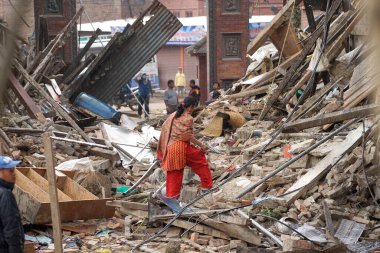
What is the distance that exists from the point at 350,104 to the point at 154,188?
3197mm

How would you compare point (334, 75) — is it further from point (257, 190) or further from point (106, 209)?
point (106, 209)

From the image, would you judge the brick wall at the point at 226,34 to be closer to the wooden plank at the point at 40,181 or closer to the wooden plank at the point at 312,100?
the wooden plank at the point at 312,100

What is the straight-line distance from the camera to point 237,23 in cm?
2991

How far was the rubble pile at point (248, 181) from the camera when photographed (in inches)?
326

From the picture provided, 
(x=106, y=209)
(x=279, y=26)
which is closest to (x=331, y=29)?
(x=279, y=26)

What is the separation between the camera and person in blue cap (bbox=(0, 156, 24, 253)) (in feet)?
17.2

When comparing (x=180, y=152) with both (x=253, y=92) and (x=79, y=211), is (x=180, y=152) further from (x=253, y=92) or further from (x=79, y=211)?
(x=253, y=92)

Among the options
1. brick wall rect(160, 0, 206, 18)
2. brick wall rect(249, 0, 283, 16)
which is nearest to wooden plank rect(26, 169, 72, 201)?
brick wall rect(249, 0, 283, 16)

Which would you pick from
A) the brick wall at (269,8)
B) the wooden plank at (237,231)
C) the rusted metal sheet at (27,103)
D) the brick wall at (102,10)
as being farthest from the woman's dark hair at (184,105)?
the brick wall at (102,10)

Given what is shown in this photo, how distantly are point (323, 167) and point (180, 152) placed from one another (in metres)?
1.89

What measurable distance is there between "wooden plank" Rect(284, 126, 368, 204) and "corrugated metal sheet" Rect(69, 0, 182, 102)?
45.2 feet

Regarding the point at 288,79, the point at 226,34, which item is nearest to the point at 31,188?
Result: the point at 288,79

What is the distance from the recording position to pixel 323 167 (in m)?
9.88

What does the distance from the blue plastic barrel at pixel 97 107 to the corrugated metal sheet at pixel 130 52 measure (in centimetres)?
175
